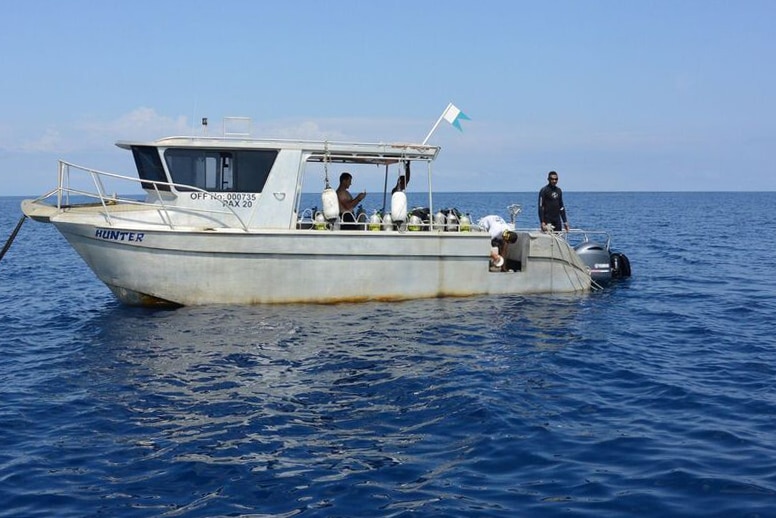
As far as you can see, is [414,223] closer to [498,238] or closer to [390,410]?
[498,238]

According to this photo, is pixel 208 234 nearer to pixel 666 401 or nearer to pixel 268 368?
pixel 268 368

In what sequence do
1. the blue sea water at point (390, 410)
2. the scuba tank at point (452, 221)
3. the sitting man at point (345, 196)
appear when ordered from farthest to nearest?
1. the scuba tank at point (452, 221)
2. the sitting man at point (345, 196)
3. the blue sea water at point (390, 410)

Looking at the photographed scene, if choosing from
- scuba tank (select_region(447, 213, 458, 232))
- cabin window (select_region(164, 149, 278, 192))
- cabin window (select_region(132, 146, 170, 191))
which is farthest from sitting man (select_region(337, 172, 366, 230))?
cabin window (select_region(132, 146, 170, 191))

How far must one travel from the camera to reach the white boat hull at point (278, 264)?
44.8 feet

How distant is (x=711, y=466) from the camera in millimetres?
7098

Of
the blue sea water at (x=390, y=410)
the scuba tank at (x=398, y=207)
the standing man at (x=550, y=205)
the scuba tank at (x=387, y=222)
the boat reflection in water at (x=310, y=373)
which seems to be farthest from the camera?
the standing man at (x=550, y=205)

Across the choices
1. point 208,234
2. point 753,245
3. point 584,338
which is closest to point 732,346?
point 584,338

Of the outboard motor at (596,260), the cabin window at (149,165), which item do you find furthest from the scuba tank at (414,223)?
the cabin window at (149,165)

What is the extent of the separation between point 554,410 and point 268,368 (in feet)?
13.0

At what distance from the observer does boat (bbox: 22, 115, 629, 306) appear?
13.7 metres

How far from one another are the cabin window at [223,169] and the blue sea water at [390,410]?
2503 mm

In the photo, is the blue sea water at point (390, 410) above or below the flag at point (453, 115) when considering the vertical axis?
below

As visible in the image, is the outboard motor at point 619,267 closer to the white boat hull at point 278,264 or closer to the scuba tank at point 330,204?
the white boat hull at point 278,264

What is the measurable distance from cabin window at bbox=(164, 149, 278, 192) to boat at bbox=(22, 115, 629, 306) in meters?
0.02
